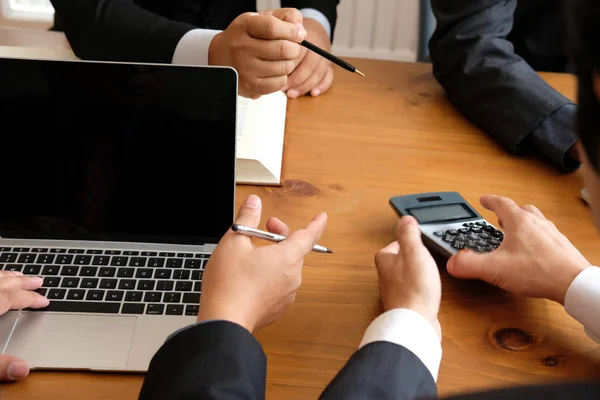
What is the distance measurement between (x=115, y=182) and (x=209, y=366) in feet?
0.91

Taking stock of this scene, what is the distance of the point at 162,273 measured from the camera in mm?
643

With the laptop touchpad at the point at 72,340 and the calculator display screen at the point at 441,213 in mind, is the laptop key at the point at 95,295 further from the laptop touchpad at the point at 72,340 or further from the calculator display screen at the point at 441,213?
the calculator display screen at the point at 441,213

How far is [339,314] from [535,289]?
8.0 inches

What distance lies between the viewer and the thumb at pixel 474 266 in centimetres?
65

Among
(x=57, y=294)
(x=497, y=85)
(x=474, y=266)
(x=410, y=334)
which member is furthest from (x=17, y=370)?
(x=497, y=85)

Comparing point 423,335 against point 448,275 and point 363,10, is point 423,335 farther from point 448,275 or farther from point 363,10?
point 363,10

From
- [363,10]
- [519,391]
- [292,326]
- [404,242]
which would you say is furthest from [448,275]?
[363,10]

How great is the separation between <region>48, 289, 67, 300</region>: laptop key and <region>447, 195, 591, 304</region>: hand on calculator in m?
0.40

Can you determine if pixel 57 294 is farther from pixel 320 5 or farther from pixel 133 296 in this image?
pixel 320 5

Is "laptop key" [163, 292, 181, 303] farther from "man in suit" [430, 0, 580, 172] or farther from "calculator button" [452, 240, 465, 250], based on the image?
"man in suit" [430, 0, 580, 172]

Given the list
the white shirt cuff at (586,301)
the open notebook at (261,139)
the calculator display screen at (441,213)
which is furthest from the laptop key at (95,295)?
the white shirt cuff at (586,301)

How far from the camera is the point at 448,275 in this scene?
686 mm

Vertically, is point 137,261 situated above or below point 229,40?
below

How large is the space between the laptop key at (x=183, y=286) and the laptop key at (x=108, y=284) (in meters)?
0.06
